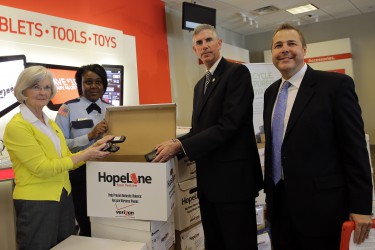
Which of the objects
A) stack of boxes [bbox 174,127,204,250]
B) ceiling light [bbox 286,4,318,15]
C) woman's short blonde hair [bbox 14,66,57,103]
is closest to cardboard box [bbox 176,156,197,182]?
stack of boxes [bbox 174,127,204,250]

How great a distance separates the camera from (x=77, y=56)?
13.3 ft

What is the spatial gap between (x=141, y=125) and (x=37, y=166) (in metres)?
0.61

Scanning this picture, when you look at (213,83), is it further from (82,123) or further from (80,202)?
(80,202)

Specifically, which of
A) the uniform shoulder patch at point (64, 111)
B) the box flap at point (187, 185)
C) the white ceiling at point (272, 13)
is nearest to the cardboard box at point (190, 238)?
the box flap at point (187, 185)

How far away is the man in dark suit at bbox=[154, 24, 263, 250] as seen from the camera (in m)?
1.71

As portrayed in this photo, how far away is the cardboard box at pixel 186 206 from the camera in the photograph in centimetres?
233

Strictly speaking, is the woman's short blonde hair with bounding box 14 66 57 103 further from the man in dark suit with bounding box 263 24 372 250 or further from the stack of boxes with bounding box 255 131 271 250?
the stack of boxes with bounding box 255 131 271 250

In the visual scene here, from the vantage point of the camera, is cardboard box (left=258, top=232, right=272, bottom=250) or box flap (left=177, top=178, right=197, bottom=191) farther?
cardboard box (left=258, top=232, right=272, bottom=250)

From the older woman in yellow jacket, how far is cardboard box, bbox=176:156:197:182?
0.75 m

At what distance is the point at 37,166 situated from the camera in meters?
1.58

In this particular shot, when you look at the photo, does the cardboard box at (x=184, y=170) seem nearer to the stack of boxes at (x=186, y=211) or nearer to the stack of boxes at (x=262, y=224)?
the stack of boxes at (x=186, y=211)

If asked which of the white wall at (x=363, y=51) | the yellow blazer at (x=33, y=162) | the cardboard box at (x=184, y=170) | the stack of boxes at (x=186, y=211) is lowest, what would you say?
the stack of boxes at (x=186, y=211)

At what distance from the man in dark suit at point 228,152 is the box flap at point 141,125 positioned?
17cm

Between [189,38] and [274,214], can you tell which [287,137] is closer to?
[274,214]
